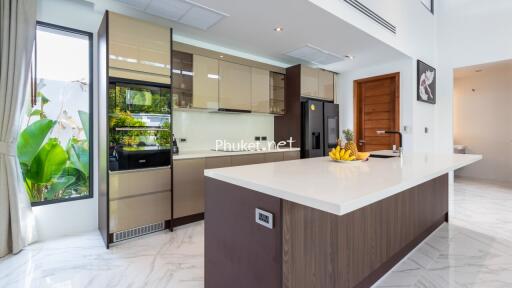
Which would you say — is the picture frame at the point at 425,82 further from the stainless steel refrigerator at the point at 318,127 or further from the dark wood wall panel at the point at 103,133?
the dark wood wall panel at the point at 103,133

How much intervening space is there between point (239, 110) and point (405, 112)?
9.57ft

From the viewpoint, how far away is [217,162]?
10.6ft

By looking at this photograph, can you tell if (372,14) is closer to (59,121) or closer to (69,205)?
(59,121)

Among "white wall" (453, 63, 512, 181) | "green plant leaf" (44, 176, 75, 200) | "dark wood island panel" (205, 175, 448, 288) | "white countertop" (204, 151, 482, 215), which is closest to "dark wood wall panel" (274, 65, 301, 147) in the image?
"dark wood island panel" (205, 175, 448, 288)

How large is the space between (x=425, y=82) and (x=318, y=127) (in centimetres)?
216

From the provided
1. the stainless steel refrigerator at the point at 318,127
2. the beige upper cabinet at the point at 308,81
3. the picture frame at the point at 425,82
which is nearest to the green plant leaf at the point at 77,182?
the stainless steel refrigerator at the point at 318,127

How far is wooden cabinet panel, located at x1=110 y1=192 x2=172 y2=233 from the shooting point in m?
2.50

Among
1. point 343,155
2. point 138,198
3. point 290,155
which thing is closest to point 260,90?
point 290,155

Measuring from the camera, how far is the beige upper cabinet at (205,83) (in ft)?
10.8

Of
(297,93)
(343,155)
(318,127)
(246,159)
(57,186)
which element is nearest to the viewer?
(343,155)

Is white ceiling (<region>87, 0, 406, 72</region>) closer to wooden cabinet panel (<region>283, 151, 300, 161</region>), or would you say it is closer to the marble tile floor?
wooden cabinet panel (<region>283, 151, 300, 161</region>)

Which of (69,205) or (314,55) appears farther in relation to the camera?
(314,55)

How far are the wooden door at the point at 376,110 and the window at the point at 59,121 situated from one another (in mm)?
4510

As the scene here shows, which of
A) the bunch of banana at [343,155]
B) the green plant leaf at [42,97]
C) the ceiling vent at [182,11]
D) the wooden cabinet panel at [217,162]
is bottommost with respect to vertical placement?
the wooden cabinet panel at [217,162]
